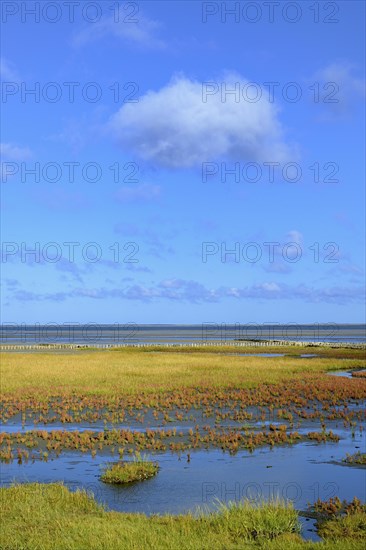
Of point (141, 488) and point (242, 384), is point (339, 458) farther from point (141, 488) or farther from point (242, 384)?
point (242, 384)

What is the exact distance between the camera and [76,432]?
27.4m

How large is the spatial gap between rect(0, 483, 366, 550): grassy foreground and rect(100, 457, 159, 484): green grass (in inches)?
125

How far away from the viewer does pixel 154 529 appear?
14000mm

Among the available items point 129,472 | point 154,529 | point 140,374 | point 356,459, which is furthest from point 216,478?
point 140,374

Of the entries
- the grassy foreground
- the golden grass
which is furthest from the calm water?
the golden grass

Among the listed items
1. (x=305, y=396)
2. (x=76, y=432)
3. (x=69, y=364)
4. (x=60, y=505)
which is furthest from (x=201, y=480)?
(x=69, y=364)

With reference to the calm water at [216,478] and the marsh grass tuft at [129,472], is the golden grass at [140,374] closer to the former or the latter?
the calm water at [216,478]

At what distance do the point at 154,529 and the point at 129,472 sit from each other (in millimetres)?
6387

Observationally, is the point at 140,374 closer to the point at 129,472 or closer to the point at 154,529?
the point at 129,472

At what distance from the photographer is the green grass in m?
19.8

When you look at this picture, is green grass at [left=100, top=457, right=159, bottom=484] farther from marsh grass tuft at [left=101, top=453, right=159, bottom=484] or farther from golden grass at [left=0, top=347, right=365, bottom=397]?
golden grass at [left=0, top=347, right=365, bottom=397]

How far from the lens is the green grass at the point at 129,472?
1983 cm

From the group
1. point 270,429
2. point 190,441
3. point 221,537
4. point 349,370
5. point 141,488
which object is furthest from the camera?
point 349,370

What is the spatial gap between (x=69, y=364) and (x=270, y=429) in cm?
3700
